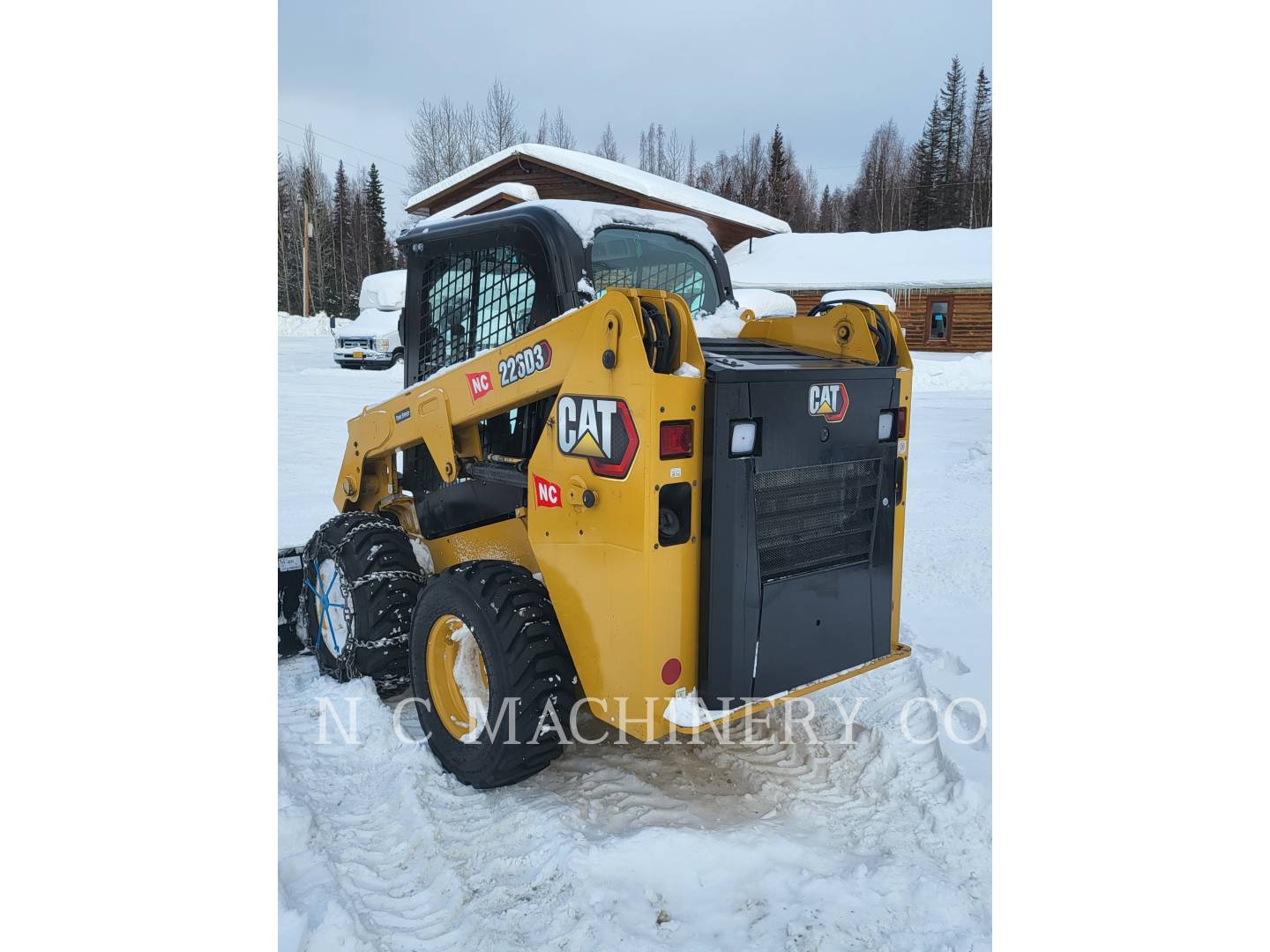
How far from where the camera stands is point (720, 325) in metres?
3.32

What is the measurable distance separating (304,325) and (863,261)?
1325cm

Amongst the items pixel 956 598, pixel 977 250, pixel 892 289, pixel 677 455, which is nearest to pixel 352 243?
pixel 956 598

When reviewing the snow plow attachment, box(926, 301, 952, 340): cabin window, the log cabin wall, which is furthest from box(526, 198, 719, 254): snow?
box(926, 301, 952, 340): cabin window

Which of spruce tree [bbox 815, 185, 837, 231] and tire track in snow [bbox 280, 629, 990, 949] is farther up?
spruce tree [bbox 815, 185, 837, 231]

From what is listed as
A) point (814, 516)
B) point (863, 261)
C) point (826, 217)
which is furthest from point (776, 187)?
point (814, 516)

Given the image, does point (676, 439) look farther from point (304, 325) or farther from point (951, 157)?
point (304, 325)

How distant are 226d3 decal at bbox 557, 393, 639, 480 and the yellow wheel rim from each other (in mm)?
816

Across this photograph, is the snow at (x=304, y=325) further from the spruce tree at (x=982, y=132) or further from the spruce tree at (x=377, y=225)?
the spruce tree at (x=982, y=132)

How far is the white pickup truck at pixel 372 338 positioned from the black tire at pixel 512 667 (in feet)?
46.0

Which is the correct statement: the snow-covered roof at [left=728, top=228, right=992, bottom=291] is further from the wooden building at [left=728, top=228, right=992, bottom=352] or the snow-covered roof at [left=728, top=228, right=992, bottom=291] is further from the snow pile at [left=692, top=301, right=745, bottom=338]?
the snow pile at [left=692, top=301, right=745, bottom=338]

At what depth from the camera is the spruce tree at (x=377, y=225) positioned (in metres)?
5.62

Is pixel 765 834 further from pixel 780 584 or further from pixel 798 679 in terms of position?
pixel 780 584

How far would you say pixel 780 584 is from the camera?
261 cm

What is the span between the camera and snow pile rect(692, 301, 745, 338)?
3.29 m
